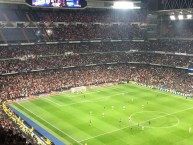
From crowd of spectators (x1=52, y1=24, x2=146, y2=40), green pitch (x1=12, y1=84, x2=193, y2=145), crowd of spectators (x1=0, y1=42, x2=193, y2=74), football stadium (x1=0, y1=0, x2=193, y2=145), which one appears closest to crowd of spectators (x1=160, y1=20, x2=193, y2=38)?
football stadium (x1=0, y1=0, x2=193, y2=145)

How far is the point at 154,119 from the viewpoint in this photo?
4109 cm

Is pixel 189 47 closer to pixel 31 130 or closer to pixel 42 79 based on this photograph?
pixel 42 79

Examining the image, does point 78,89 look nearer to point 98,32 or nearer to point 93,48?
point 93,48

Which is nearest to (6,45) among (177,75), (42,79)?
(42,79)

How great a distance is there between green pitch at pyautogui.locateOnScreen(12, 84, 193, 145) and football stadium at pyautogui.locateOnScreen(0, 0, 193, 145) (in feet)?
0.44

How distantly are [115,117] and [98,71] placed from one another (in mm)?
28970

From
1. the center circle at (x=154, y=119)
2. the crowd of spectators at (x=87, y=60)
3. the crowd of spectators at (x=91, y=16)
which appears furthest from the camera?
the crowd of spectators at (x=91, y=16)

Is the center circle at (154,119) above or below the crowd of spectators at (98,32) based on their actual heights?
below

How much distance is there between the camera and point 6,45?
195ft

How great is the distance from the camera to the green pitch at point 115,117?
112 feet

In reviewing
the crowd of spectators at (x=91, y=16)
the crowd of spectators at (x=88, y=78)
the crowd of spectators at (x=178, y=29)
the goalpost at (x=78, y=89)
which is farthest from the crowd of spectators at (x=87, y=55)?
the goalpost at (x=78, y=89)

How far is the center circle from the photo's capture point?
38938mm

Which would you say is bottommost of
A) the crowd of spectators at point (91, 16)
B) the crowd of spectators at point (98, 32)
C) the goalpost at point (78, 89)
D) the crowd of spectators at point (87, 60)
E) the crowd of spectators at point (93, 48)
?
the goalpost at point (78, 89)

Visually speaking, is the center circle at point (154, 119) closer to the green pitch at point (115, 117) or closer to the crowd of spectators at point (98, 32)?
the green pitch at point (115, 117)
